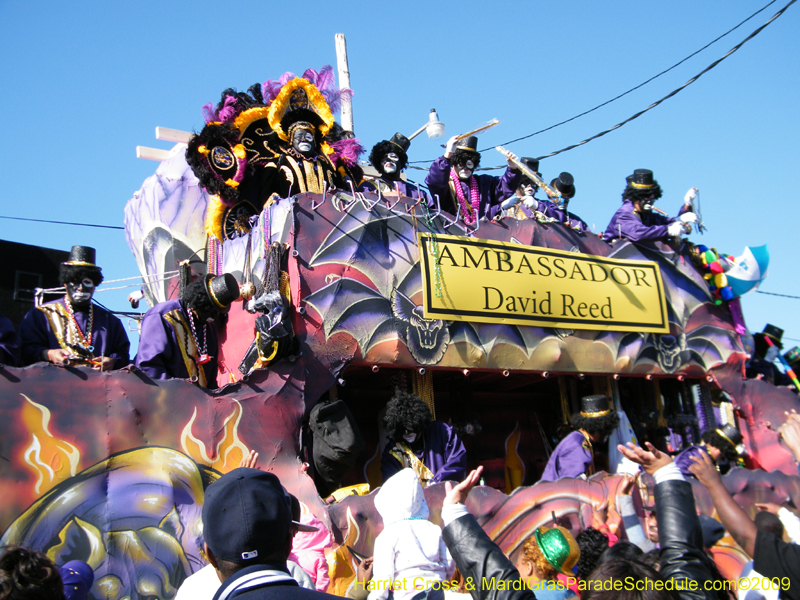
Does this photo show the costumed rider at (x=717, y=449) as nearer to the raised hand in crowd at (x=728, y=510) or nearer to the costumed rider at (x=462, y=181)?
the costumed rider at (x=462, y=181)

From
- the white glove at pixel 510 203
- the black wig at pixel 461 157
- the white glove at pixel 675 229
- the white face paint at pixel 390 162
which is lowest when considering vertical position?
the white glove at pixel 675 229

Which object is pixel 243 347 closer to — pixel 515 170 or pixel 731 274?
pixel 515 170

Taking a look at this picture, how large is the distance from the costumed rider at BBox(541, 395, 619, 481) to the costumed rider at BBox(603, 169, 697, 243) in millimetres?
2271

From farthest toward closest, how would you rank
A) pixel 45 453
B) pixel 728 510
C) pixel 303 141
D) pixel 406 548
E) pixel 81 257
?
pixel 303 141 → pixel 81 257 → pixel 45 453 → pixel 406 548 → pixel 728 510

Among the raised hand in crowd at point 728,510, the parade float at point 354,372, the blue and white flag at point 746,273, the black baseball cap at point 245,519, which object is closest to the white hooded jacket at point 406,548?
the raised hand in crowd at point 728,510

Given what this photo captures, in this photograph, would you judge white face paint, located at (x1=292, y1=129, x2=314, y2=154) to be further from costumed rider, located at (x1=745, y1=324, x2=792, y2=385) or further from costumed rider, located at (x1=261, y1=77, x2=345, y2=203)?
costumed rider, located at (x1=745, y1=324, x2=792, y2=385)

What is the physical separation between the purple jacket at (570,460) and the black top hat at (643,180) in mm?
3370

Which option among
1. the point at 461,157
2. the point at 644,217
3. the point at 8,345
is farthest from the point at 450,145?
the point at 8,345

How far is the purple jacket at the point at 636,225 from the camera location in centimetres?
781

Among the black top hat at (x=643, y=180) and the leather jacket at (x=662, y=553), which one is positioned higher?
the black top hat at (x=643, y=180)

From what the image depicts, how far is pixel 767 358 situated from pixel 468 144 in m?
4.88

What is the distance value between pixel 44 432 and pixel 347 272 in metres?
2.56

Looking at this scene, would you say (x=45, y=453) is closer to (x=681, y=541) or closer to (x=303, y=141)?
(x=681, y=541)

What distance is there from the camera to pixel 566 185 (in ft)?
30.7
